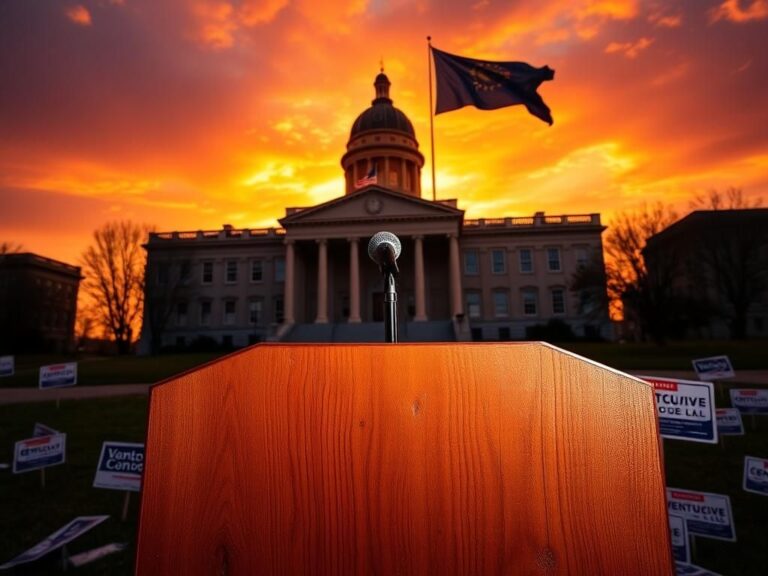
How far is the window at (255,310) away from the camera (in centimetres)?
4216

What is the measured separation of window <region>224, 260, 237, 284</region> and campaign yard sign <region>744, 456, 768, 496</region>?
43.4 metres

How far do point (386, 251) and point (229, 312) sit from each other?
44.1 m

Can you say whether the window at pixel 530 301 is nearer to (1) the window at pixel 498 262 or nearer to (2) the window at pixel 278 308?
(1) the window at pixel 498 262

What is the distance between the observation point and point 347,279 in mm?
39812

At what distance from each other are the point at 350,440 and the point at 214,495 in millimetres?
403

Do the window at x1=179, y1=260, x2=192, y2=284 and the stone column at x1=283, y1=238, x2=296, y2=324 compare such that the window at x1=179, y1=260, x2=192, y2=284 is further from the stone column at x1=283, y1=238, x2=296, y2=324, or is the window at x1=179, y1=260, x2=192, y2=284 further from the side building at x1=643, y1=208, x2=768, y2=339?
the side building at x1=643, y1=208, x2=768, y2=339

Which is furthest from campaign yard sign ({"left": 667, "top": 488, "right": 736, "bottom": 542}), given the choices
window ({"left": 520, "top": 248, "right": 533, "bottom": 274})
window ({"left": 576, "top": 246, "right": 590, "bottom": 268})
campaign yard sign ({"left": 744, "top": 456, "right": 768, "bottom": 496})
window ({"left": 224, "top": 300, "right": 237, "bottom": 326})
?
window ({"left": 224, "top": 300, "right": 237, "bottom": 326})

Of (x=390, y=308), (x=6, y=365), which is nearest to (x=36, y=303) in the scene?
(x=6, y=365)

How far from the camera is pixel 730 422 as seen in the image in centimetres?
681

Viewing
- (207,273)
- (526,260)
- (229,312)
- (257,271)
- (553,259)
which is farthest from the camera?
(207,273)

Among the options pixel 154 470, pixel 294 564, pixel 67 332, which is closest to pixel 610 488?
pixel 294 564

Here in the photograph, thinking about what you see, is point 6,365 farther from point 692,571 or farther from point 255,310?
point 255,310

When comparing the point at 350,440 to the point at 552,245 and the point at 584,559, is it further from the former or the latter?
the point at 552,245

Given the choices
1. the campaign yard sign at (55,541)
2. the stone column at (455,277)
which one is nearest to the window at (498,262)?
the stone column at (455,277)
